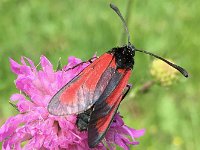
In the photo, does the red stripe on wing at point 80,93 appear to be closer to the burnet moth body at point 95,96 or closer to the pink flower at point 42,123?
the burnet moth body at point 95,96

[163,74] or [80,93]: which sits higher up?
[163,74]

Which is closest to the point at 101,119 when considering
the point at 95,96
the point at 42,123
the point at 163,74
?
the point at 95,96

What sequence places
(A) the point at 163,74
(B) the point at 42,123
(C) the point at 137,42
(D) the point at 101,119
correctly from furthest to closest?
(C) the point at 137,42, (A) the point at 163,74, (B) the point at 42,123, (D) the point at 101,119

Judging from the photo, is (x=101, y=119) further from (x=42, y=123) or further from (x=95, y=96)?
(x=42, y=123)

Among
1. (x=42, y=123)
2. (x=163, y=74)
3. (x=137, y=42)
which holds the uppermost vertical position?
(x=137, y=42)

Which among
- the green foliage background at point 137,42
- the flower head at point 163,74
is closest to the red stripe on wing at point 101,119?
the flower head at point 163,74

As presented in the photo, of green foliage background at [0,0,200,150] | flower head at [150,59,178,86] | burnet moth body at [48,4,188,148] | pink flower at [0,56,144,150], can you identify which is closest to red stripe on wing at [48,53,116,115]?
burnet moth body at [48,4,188,148]
